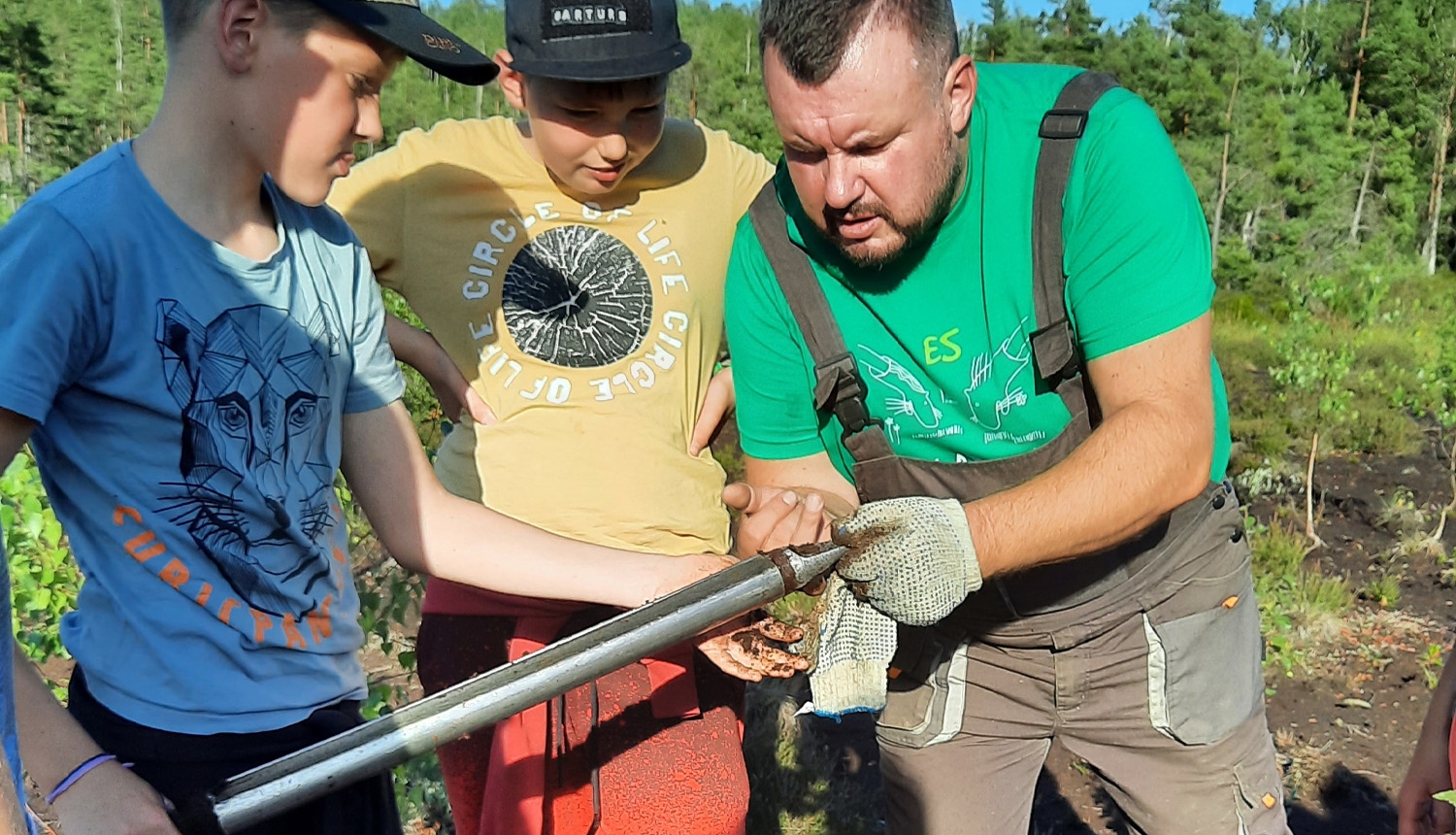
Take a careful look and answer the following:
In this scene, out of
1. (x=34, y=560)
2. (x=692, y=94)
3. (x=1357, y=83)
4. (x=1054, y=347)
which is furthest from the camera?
(x=1357, y=83)

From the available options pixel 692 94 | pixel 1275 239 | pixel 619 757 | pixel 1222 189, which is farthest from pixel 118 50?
pixel 619 757

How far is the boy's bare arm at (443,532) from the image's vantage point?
2225 mm

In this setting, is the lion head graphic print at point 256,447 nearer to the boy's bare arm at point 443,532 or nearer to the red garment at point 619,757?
the boy's bare arm at point 443,532

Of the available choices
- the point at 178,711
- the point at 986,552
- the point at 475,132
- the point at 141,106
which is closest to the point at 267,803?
the point at 178,711

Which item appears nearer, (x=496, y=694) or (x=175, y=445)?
(x=175, y=445)

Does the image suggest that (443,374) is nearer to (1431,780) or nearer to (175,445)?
(175,445)

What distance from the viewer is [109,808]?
1.58 meters

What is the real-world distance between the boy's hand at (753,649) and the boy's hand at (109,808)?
1.20 m

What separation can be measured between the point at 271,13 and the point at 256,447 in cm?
69

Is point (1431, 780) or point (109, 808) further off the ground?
point (109, 808)

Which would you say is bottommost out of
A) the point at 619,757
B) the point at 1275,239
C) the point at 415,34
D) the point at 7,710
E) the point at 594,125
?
the point at 1275,239

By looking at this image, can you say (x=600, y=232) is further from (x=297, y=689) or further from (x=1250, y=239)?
(x=1250, y=239)

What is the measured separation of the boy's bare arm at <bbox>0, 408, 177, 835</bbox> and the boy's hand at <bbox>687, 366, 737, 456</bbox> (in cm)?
144

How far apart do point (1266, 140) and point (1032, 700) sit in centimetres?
2606
